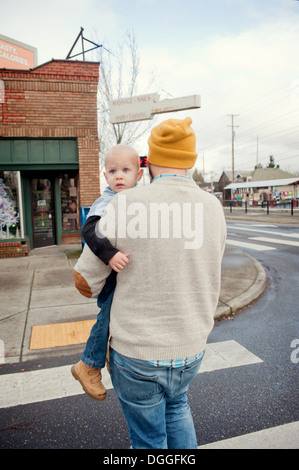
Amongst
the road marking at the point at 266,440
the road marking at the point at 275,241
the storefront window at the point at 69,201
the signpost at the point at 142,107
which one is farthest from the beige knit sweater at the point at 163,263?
the road marking at the point at 275,241

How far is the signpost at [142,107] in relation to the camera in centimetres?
615

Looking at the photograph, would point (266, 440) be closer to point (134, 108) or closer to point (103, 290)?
point (103, 290)

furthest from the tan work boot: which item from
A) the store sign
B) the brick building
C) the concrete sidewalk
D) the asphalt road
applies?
the store sign

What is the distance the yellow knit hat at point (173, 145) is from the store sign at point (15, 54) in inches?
440

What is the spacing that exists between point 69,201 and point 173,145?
9509mm

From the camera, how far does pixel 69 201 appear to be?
10547 mm

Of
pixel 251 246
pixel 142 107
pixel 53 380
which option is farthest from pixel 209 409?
pixel 251 246

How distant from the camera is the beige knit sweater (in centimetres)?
134

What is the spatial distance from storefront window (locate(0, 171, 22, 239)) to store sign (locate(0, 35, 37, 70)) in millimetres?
3978

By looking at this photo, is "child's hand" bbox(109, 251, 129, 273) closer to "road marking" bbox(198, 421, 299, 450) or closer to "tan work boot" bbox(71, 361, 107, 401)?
"tan work boot" bbox(71, 361, 107, 401)

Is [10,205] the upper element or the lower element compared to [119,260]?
upper

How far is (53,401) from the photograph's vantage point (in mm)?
2861

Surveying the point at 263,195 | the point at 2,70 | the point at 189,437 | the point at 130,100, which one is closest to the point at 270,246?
the point at 130,100

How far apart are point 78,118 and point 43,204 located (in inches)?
112
